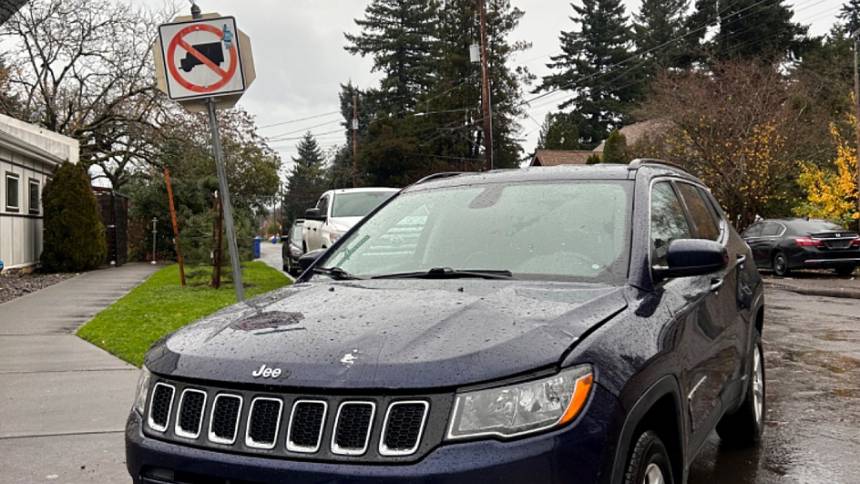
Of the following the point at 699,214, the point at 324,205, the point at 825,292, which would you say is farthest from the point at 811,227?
the point at 699,214

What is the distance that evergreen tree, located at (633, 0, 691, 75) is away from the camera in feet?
203

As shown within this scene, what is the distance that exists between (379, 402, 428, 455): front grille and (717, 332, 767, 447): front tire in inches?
124

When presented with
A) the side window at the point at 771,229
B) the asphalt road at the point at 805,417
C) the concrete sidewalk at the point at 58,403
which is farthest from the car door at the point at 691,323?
the side window at the point at 771,229

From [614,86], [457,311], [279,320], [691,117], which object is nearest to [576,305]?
[457,311]

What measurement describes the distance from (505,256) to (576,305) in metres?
0.73

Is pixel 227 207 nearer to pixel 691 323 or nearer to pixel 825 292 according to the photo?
pixel 691 323

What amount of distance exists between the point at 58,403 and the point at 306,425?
4484mm

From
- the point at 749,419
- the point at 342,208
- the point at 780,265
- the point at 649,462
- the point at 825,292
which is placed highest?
the point at 342,208

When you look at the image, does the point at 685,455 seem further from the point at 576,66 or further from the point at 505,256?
the point at 576,66

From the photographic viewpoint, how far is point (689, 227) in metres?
4.25

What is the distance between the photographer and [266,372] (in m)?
2.46

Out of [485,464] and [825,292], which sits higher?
[485,464]

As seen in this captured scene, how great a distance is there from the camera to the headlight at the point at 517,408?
88.9 inches

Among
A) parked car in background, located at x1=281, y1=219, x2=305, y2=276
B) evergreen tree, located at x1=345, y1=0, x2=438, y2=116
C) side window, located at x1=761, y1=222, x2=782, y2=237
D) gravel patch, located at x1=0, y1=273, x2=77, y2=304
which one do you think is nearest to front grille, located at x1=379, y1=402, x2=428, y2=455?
gravel patch, located at x1=0, y1=273, x2=77, y2=304
